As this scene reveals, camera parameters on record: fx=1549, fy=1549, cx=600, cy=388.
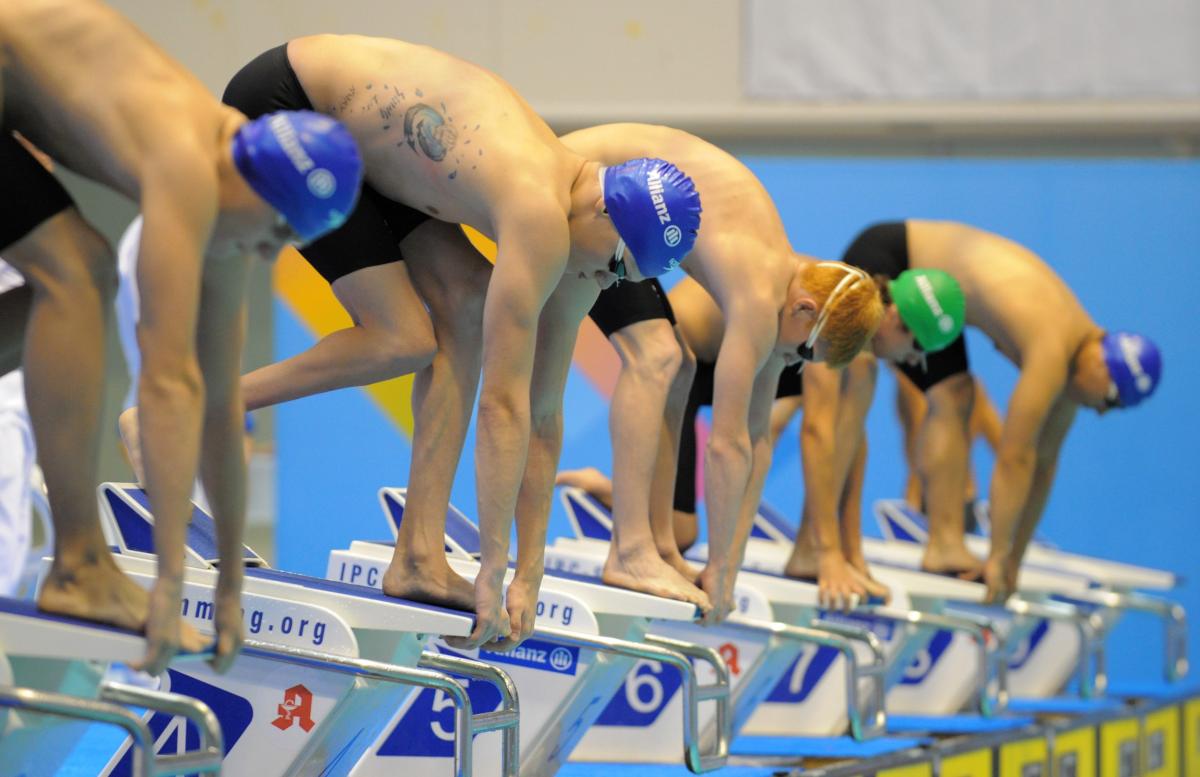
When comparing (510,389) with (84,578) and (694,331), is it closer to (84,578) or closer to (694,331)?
(84,578)

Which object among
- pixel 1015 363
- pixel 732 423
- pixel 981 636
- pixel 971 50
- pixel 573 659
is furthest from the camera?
pixel 971 50

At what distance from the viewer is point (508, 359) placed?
339 cm

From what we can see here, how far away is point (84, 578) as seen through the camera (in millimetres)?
2688

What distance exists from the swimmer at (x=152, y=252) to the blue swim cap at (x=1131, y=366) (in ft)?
14.5

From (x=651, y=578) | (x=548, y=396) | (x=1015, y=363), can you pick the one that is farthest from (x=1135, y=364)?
(x=548, y=396)

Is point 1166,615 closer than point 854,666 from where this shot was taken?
No

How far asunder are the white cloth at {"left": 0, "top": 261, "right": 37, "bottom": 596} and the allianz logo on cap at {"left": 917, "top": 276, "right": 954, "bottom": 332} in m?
3.21

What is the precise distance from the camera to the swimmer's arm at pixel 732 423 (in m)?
4.41

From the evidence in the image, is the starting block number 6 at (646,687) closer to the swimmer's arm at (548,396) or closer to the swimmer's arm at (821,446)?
the swimmer's arm at (821,446)

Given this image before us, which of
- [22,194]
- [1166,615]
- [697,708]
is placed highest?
[1166,615]

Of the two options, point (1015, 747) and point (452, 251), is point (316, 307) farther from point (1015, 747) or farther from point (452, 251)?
point (452, 251)

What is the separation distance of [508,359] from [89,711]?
1212 millimetres

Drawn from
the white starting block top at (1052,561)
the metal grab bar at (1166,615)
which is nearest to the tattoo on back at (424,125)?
the metal grab bar at (1166,615)

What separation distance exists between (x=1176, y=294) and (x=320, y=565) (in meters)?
5.84
